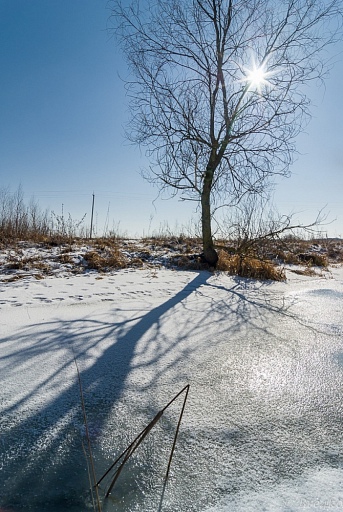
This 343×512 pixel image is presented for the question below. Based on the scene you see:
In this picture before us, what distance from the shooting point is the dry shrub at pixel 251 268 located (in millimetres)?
4625

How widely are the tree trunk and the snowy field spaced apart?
2.64 metres

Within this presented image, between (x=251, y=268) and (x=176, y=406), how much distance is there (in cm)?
369

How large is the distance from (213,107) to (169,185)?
1462 millimetres

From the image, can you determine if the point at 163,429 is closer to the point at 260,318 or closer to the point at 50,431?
the point at 50,431

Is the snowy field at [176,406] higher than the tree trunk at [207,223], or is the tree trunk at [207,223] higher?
the tree trunk at [207,223]

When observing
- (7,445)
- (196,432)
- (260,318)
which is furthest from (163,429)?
(260,318)

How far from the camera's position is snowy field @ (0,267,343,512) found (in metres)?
0.83

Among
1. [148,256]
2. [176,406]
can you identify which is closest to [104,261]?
[148,256]

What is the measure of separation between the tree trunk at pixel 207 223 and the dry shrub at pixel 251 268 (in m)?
0.16

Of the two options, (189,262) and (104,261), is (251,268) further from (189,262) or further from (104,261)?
(104,261)

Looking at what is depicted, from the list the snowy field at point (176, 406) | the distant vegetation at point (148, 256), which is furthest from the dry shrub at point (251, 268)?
the snowy field at point (176, 406)

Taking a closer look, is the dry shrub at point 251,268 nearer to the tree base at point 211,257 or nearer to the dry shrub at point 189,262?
the tree base at point 211,257

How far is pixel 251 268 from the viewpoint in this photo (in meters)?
4.71

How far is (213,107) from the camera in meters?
5.27
